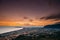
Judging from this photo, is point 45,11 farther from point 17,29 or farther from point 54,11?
point 17,29

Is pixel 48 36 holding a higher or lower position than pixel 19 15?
lower

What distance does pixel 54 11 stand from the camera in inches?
133

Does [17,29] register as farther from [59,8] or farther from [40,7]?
[59,8]

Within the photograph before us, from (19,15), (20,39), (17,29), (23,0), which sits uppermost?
(23,0)

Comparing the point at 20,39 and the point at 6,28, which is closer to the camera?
the point at 20,39

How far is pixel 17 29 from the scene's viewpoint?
136 inches

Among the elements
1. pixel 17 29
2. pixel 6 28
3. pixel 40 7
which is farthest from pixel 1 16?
pixel 40 7

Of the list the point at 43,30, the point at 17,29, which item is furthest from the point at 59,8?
the point at 17,29

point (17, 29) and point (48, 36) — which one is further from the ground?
point (17, 29)

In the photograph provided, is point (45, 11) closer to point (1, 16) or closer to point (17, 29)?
point (17, 29)

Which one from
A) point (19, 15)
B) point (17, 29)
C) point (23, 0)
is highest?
point (23, 0)

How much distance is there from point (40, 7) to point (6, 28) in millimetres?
1043

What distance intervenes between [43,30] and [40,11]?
485mm

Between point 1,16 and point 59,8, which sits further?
point 1,16
